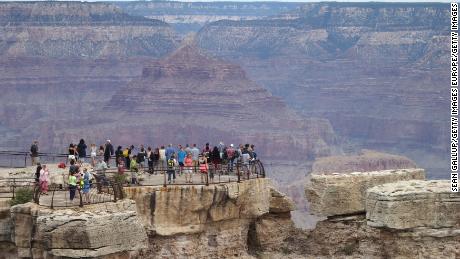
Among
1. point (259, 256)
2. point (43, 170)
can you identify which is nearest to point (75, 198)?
point (43, 170)

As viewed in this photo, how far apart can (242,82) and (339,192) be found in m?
125

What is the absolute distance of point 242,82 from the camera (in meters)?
160

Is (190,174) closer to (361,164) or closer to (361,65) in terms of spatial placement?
(361,164)

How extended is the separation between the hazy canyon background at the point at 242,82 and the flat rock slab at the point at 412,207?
9368 cm

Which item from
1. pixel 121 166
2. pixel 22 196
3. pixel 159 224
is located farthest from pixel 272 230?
pixel 22 196

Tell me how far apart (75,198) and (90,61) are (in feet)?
476

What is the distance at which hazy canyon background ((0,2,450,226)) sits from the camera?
490 ft

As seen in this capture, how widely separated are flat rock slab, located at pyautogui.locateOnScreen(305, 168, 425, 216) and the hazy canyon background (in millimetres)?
91286

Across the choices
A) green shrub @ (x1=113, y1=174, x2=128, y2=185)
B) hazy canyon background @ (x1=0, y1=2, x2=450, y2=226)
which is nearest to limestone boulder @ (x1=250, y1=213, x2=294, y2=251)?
green shrub @ (x1=113, y1=174, x2=128, y2=185)

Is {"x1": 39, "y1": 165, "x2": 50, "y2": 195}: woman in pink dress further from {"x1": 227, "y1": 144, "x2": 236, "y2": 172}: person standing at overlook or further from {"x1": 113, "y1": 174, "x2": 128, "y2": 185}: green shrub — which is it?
{"x1": 227, "y1": 144, "x2": 236, "y2": 172}: person standing at overlook

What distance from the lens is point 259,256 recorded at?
36031 mm

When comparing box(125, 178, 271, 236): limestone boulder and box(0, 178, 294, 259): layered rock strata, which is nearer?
box(0, 178, 294, 259): layered rock strata

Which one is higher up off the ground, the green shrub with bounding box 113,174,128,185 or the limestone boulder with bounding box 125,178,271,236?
the green shrub with bounding box 113,174,128,185

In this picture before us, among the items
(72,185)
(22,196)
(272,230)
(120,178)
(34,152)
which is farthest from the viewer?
(272,230)
